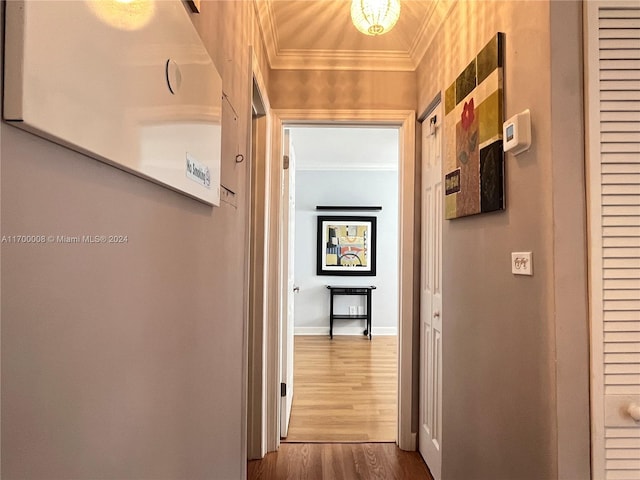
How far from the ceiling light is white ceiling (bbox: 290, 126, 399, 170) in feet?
5.41

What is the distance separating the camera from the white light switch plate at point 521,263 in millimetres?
1116

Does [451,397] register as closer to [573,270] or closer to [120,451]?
[573,270]

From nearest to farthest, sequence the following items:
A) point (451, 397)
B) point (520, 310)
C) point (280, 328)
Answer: point (520, 310) < point (451, 397) < point (280, 328)

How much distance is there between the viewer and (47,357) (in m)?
0.44

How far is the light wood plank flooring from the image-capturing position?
2618 mm

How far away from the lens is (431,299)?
218 centimetres

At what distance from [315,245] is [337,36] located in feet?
12.2

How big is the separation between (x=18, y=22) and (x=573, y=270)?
125cm

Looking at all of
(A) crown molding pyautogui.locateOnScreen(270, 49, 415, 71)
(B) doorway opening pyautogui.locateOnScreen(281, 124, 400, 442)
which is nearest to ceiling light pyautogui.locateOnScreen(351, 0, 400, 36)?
(A) crown molding pyautogui.locateOnScreen(270, 49, 415, 71)

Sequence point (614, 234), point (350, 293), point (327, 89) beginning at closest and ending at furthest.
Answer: point (614, 234) → point (327, 89) → point (350, 293)

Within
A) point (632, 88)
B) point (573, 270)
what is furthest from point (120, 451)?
point (632, 88)

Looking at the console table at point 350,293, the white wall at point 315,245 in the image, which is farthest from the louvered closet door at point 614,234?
the white wall at point 315,245

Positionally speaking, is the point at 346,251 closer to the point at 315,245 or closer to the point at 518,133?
the point at 315,245

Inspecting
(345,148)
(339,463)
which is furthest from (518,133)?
(345,148)
